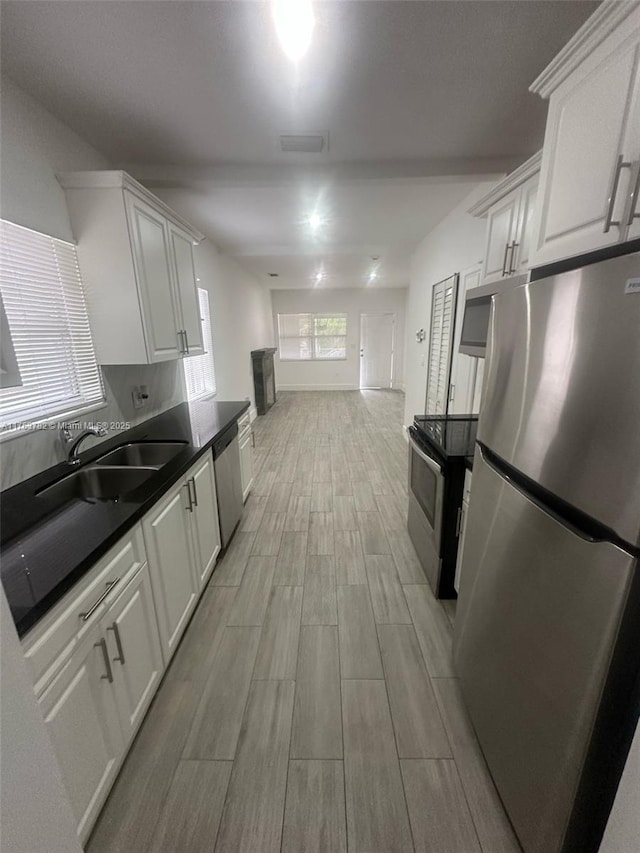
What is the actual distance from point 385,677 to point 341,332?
807 centimetres

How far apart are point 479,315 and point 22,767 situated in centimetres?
228

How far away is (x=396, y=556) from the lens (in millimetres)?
2412

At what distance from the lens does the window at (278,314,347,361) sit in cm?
862

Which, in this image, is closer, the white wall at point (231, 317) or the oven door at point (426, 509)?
the oven door at point (426, 509)

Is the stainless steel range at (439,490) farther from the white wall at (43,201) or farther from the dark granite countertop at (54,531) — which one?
the white wall at (43,201)

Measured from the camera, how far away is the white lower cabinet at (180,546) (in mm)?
1449

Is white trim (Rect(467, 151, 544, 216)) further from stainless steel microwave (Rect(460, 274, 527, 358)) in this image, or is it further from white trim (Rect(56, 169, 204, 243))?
white trim (Rect(56, 169, 204, 243))

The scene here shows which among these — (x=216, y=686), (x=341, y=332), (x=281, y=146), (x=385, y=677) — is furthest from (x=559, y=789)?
(x=341, y=332)

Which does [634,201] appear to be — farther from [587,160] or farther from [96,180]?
[96,180]

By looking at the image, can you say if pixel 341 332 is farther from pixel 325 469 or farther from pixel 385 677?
pixel 385 677

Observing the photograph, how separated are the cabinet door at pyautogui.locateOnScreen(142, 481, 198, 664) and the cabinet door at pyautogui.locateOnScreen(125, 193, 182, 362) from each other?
1042 millimetres

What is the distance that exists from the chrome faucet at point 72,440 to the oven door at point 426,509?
1.94 metres

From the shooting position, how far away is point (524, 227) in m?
1.69

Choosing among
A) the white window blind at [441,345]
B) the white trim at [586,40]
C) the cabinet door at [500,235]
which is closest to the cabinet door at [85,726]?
the white trim at [586,40]
